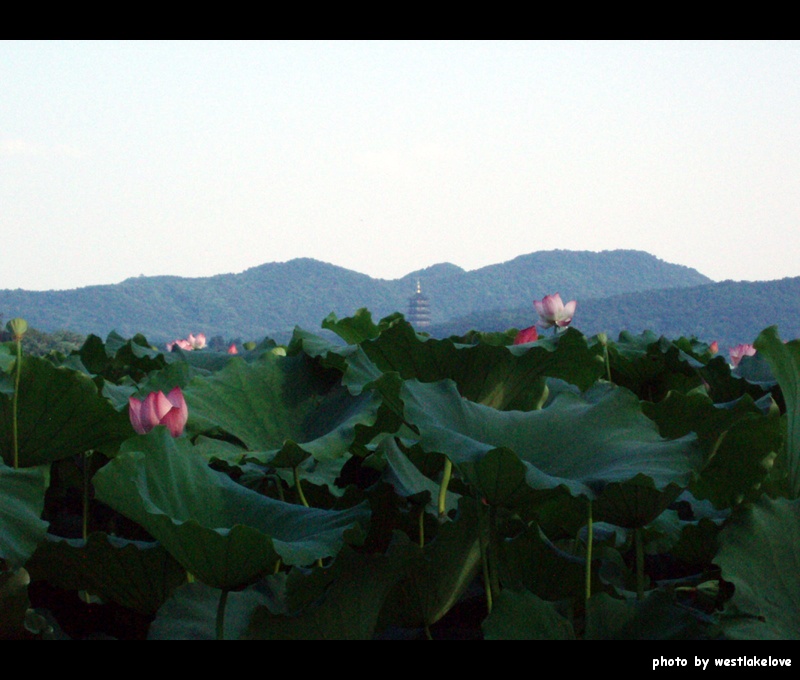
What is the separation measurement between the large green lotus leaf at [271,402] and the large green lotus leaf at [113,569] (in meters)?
0.39

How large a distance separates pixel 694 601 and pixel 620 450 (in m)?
0.21

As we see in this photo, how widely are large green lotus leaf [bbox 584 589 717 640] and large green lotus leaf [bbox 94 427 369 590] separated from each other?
26 cm

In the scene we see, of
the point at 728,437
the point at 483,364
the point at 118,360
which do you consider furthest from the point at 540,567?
the point at 118,360

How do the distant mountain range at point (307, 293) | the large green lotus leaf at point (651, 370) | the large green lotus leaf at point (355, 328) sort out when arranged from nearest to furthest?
the large green lotus leaf at point (651, 370)
the large green lotus leaf at point (355, 328)
the distant mountain range at point (307, 293)

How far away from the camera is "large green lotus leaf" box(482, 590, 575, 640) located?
33.0 inches

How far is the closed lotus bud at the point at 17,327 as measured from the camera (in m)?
1.32

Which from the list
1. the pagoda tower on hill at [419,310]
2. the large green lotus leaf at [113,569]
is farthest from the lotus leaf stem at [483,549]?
the pagoda tower on hill at [419,310]

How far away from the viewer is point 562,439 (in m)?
1.11

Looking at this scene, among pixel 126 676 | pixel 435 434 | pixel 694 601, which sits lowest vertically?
pixel 694 601

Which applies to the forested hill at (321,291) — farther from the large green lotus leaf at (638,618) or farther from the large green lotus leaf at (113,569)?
the large green lotus leaf at (638,618)

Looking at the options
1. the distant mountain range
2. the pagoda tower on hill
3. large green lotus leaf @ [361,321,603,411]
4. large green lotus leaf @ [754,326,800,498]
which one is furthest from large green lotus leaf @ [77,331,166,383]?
the pagoda tower on hill

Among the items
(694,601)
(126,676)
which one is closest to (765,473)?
(694,601)

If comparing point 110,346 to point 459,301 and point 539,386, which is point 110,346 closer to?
point 539,386

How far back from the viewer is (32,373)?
52.1 inches
